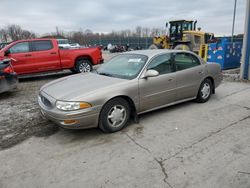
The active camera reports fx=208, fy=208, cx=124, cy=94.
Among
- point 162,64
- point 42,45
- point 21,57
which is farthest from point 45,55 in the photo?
point 162,64

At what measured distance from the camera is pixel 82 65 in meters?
9.66

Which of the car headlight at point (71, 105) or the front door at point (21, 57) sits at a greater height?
the front door at point (21, 57)

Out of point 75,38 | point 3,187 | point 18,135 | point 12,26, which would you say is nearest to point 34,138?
point 18,135

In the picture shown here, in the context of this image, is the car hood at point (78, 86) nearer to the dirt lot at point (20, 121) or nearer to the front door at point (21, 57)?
the dirt lot at point (20, 121)

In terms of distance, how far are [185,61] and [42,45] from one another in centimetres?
636

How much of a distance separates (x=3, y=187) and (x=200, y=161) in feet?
8.22

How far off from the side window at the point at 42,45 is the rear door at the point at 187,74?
20.1ft

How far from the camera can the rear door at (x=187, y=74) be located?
181 inches

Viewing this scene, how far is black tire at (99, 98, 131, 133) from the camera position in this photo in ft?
11.7

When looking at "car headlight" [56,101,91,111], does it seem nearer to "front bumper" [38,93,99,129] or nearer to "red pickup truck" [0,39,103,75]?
"front bumper" [38,93,99,129]

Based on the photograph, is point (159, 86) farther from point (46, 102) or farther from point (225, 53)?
point (225, 53)

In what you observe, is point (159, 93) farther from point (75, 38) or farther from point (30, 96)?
point (75, 38)

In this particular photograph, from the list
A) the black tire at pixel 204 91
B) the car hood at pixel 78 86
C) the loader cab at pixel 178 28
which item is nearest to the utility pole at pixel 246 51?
the black tire at pixel 204 91

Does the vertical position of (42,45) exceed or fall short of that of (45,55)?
it exceeds it
